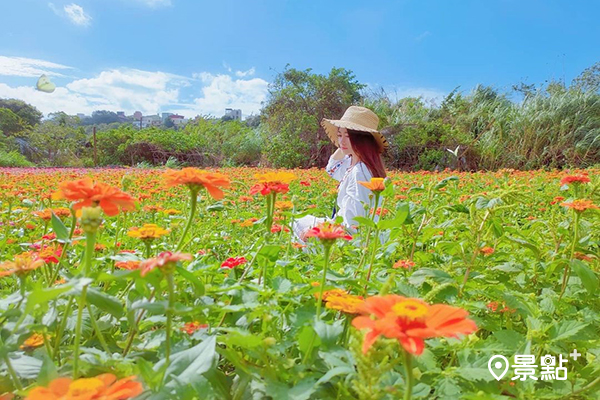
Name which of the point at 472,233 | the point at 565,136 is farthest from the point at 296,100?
the point at 472,233

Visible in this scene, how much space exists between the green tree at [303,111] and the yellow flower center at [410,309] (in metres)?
10.3

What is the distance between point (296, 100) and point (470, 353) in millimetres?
11360

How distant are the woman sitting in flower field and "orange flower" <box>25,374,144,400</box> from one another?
1.63 m

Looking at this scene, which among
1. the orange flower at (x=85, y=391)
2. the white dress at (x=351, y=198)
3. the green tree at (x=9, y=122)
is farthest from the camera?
the green tree at (x=9, y=122)

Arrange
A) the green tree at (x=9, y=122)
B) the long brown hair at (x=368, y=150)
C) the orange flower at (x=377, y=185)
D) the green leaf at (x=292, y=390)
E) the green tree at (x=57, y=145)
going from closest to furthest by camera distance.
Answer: the green leaf at (x=292, y=390), the orange flower at (x=377, y=185), the long brown hair at (x=368, y=150), the green tree at (x=57, y=145), the green tree at (x=9, y=122)

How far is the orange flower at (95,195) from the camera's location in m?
0.52

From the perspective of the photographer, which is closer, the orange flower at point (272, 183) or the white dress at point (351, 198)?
the orange flower at point (272, 183)

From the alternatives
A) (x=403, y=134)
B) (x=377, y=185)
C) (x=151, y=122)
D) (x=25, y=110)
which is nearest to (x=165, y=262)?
(x=377, y=185)

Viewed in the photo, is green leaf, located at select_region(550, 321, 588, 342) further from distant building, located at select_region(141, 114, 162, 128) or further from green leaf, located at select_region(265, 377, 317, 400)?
distant building, located at select_region(141, 114, 162, 128)

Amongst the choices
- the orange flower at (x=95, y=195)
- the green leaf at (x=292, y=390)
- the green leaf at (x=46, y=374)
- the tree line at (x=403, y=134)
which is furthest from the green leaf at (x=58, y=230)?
the tree line at (x=403, y=134)

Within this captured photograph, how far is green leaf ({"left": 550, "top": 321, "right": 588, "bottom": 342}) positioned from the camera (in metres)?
0.71

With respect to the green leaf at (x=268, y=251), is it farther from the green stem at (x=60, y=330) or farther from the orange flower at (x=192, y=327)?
the green stem at (x=60, y=330)

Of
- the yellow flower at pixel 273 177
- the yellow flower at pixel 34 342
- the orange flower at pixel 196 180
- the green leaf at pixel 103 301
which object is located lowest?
the yellow flower at pixel 34 342

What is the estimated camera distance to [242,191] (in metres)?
3.92
